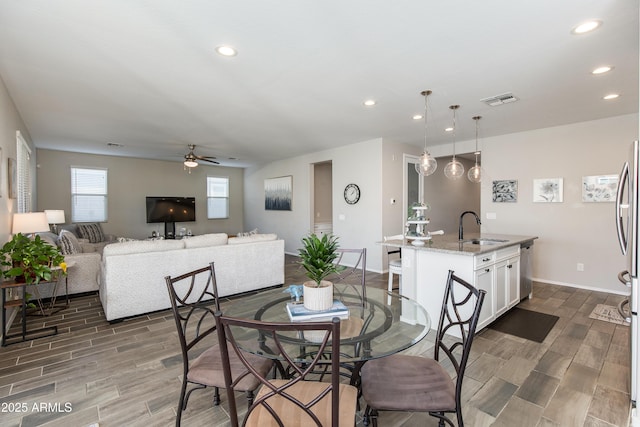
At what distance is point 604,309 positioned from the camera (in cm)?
375

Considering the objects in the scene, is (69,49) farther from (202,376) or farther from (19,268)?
(202,376)

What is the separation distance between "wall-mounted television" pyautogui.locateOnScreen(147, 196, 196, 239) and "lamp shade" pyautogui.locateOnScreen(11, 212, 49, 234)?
446 cm

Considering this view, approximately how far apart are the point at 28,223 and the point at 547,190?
24.1ft

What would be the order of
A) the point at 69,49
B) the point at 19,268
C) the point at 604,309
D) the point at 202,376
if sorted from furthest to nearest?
the point at 604,309 → the point at 19,268 → the point at 69,49 → the point at 202,376

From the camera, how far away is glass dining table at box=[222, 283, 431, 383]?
1463mm

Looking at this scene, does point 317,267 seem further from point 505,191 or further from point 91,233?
point 91,233

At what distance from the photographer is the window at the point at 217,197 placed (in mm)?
9359

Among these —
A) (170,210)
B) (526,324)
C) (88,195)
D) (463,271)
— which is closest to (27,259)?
(463,271)

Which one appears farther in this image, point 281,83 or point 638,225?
point 281,83

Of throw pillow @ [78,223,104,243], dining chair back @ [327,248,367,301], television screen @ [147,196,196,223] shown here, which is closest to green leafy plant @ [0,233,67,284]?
dining chair back @ [327,248,367,301]

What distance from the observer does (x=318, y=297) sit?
1714mm

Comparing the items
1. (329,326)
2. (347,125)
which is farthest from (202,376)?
(347,125)

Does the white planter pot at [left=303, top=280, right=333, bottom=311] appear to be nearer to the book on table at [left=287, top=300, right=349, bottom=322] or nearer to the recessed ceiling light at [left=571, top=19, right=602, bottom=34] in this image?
the book on table at [left=287, top=300, right=349, bottom=322]

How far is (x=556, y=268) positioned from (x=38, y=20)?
7068 mm
